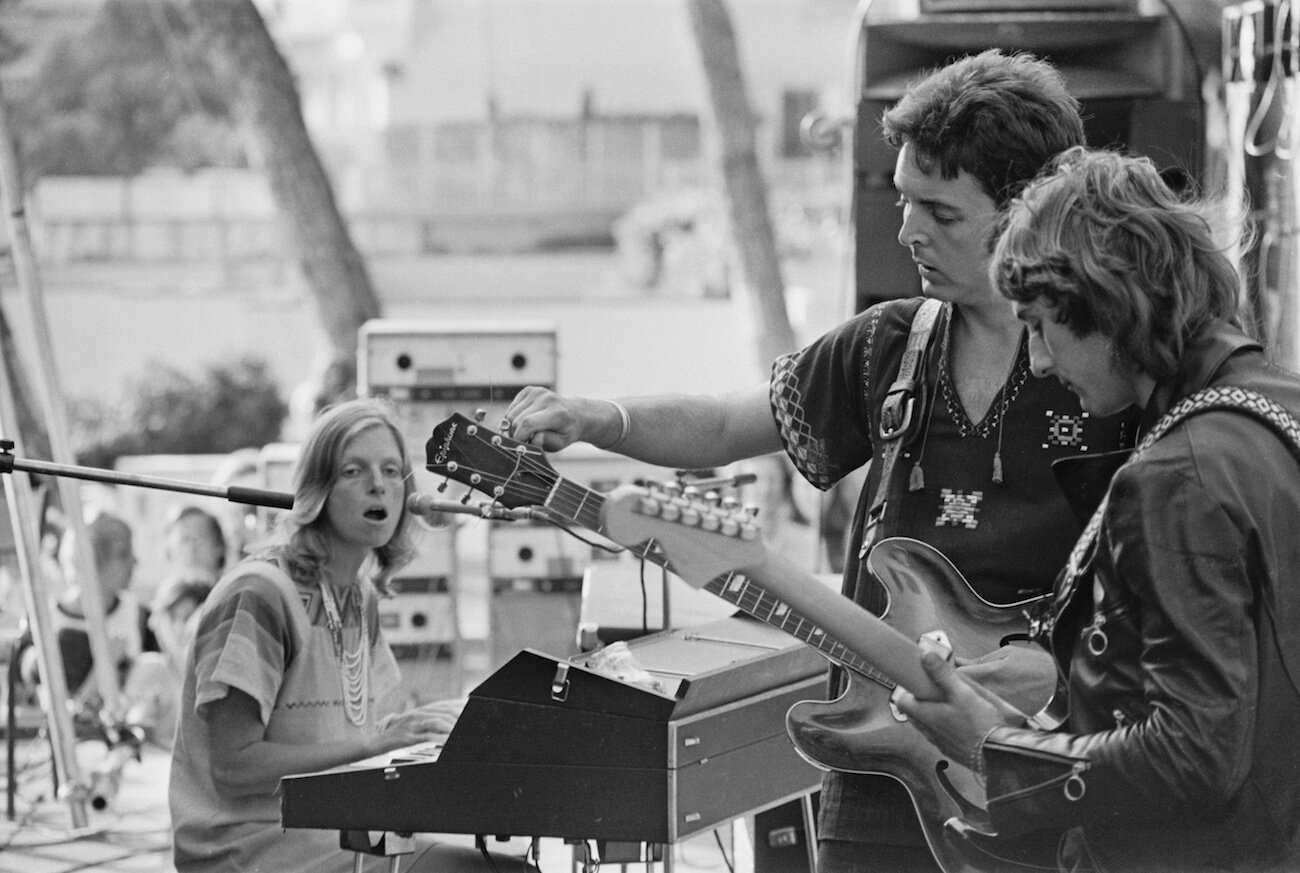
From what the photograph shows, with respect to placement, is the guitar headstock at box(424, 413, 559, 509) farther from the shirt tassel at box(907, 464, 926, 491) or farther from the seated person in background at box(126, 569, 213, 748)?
the seated person in background at box(126, 569, 213, 748)

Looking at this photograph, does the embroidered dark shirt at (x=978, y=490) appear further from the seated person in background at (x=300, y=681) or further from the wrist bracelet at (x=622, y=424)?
the seated person in background at (x=300, y=681)

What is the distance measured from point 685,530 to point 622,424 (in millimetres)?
607

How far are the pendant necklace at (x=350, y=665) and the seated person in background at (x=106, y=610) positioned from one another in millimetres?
3587

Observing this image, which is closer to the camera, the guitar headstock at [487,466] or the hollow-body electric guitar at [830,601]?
the hollow-body electric guitar at [830,601]

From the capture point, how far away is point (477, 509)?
9.34 ft

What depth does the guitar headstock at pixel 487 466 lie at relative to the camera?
7.91 ft

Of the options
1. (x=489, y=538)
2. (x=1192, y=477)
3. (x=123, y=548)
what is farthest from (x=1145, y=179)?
(x=123, y=548)

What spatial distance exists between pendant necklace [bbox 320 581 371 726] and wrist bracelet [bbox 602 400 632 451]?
114 cm

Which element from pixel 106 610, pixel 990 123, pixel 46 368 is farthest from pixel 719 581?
pixel 106 610

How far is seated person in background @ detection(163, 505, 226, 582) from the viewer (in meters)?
7.52

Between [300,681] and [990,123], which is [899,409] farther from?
[300,681]

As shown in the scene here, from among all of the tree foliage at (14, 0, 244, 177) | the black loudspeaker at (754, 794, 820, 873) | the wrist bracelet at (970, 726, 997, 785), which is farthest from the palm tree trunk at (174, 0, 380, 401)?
the tree foliage at (14, 0, 244, 177)

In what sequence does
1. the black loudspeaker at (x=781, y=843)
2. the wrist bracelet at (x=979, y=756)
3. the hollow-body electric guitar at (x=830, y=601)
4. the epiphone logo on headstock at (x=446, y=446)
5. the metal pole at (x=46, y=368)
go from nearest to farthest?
the wrist bracelet at (x=979, y=756)
the hollow-body electric guitar at (x=830, y=601)
the epiphone logo on headstock at (x=446, y=446)
the black loudspeaker at (x=781, y=843)
the metal pole at (x=46, y=368)

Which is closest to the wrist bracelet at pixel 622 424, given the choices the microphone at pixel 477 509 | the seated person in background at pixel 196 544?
the microphone at pixel 477 509
